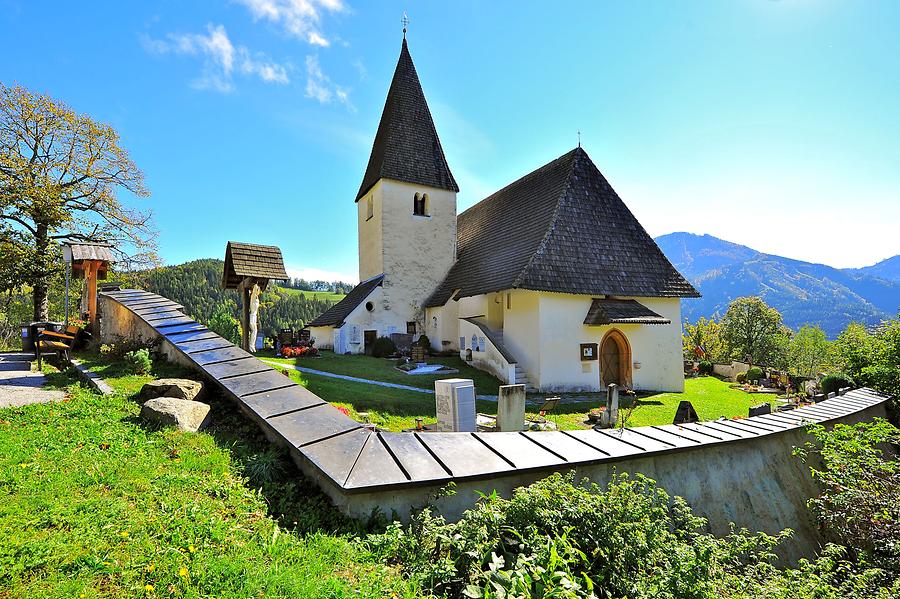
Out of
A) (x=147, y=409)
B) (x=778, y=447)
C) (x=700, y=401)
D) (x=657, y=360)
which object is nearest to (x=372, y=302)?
(x=657, y=360)

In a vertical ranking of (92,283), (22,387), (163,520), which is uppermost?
(92,283)

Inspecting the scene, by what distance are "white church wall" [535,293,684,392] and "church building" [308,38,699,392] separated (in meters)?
0.04

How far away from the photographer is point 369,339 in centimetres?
2150

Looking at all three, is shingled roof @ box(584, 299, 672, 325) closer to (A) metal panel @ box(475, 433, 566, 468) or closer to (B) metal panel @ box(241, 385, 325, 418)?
(A) metal panel @ box(475, 433, 566, 468)

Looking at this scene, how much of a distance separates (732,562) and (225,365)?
7.02m

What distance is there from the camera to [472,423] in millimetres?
7133

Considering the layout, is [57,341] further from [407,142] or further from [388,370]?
[407,142]

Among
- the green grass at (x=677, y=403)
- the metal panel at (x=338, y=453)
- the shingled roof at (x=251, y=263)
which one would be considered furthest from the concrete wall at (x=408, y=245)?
the metal panel at (x=338, y=453)

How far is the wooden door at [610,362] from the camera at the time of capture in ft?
52.7

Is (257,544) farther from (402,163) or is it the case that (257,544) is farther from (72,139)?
(72,139)

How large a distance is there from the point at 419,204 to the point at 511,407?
676 inches

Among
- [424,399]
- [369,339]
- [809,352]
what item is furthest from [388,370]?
[809,352]

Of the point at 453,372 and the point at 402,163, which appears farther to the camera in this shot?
the point at 402,163

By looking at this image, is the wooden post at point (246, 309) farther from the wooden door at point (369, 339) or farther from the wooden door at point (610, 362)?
the wooden door at point (610, 362)
